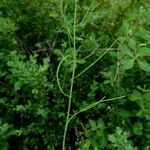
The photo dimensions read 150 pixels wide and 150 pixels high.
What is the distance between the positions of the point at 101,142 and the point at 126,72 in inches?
16.1

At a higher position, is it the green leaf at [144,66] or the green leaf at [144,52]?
the green leaf at [144,52]

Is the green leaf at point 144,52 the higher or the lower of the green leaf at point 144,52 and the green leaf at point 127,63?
the higher

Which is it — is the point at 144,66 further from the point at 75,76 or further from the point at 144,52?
the point at 75,76

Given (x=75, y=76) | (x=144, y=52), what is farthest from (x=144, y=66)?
(x=75, y=76)

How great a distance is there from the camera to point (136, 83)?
2506mm

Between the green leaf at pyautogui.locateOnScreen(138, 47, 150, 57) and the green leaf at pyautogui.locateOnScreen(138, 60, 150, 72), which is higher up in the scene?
the green leaf at pyautogui.locateOnScreen(138, 47, 150, 57)

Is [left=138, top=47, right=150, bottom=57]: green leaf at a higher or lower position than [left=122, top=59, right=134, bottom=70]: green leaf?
higher

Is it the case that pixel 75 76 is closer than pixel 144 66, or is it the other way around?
pixel 144 66

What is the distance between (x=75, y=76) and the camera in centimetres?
252

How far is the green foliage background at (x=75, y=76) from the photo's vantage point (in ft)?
7.66

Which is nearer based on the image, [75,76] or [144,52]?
[144,52]

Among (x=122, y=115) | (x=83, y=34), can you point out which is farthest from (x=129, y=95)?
(x=83, y=34)

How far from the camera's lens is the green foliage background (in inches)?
91.9

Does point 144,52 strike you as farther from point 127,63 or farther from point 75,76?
point 75,76
